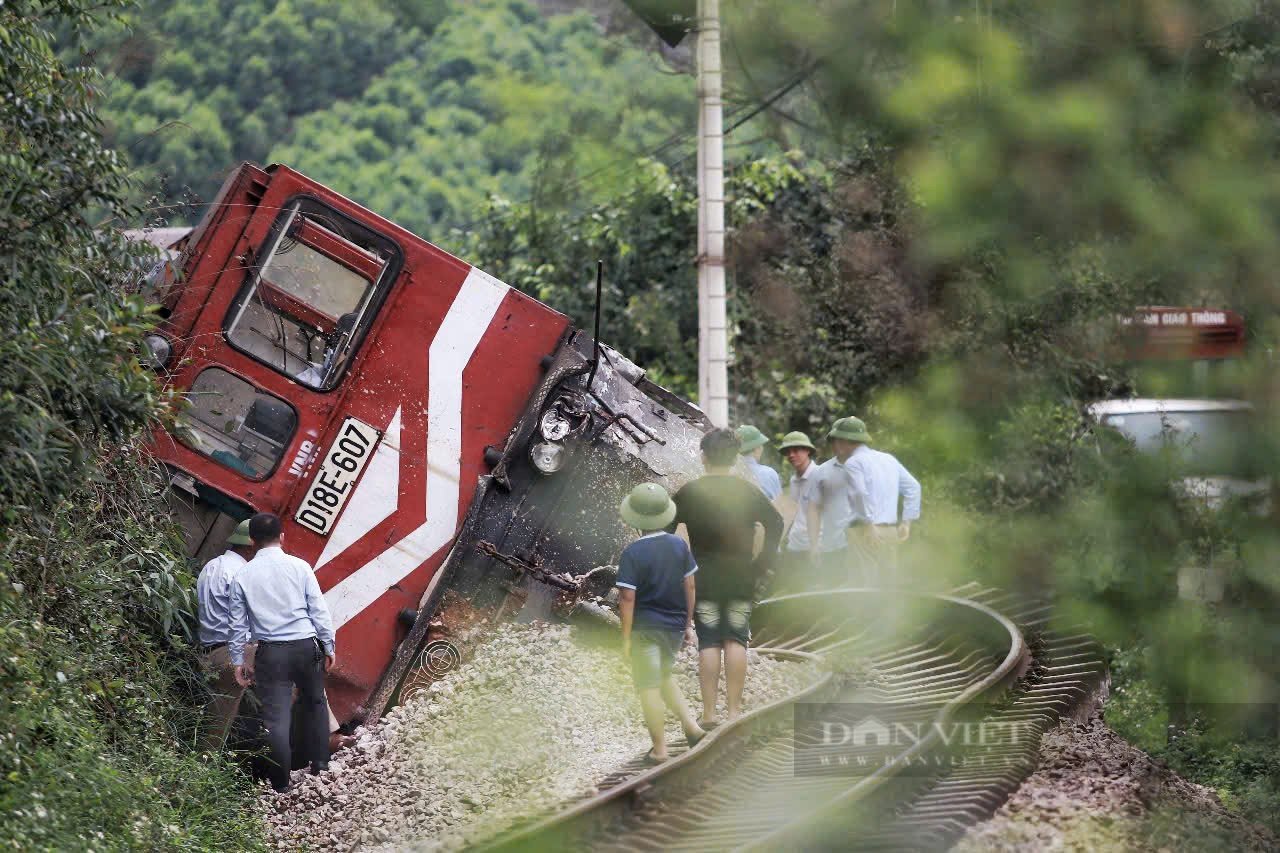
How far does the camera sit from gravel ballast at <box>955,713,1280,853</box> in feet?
20.4

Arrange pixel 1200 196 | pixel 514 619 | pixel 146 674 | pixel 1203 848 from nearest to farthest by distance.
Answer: pixel 1200 196 → pixel 1203 848 → pixel 146 674 → pixel 514 619

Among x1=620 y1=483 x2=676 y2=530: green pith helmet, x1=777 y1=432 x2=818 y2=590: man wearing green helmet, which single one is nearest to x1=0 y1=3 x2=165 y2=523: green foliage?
x1=620 y1=483 x2=676 y2=530: green pith helmet

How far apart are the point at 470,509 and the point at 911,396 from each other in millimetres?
3757

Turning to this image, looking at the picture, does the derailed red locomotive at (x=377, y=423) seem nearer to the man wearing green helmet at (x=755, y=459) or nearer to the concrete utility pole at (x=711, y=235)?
the man wearing green helmet at (x=755, y=459)

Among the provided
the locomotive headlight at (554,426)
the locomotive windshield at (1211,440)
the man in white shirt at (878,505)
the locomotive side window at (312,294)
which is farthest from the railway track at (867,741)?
the locomotive side window at (312,294)

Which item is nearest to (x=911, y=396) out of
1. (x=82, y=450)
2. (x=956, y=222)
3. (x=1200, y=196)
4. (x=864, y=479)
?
(x=956, y=222)

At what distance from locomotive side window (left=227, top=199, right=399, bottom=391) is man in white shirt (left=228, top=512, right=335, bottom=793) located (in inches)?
45.6

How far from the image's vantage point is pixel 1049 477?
320 inches

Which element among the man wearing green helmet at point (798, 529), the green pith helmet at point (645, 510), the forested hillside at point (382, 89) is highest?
the forested hillside at point (382, 89)

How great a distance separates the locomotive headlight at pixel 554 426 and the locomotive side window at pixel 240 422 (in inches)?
55.8

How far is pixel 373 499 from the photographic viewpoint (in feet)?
30.5

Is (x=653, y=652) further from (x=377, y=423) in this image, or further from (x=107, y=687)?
(x=107, y=687)

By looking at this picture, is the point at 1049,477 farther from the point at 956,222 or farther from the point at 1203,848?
the point at 956,222

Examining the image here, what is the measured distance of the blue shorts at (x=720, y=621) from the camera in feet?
27.2
